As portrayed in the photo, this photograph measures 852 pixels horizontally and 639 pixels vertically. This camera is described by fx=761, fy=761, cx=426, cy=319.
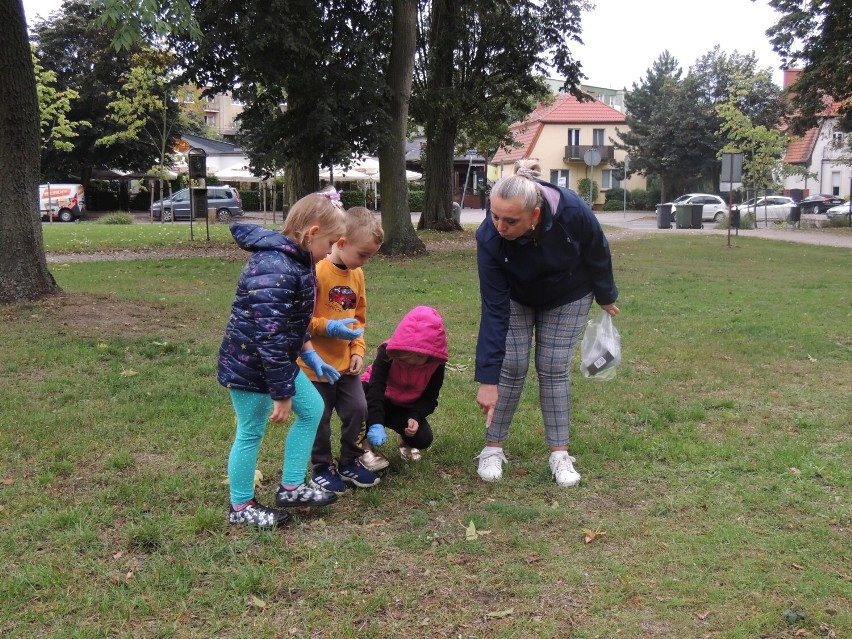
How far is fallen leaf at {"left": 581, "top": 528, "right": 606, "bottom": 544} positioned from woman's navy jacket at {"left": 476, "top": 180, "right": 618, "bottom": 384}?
0.83m

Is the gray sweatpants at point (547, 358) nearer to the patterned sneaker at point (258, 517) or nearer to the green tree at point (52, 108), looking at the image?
the patterned sneaker at point (258, 517)

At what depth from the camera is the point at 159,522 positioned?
3496mm

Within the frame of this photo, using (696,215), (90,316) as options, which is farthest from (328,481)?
(696,215)

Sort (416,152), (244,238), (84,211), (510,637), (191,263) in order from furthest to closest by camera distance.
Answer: (416,152)
(84,211)
(191,263)
(244,238)
(510,637)

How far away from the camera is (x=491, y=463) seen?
13.7 feet

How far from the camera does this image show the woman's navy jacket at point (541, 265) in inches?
148

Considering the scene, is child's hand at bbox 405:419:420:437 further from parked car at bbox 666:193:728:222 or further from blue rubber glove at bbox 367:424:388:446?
parked car at bbox 666:193:728:222

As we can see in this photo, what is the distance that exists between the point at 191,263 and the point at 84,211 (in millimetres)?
28209

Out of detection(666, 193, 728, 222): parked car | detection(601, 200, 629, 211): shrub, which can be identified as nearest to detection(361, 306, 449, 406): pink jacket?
detection(666, 193, 728, 222): parked car

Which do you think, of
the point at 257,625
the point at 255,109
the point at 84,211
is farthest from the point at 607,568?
the point at 84,211

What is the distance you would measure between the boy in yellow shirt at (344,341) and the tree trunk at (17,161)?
6103 millimetres

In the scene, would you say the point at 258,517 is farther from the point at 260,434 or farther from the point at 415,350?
the point at 415,350

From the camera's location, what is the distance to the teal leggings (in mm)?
3354

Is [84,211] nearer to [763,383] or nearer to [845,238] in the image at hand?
[845,238]
